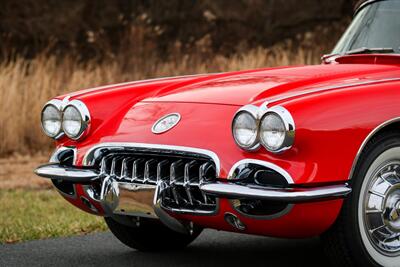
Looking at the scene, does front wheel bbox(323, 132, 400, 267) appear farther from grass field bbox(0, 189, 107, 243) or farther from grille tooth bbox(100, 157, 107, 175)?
grass field bbox(0, 189, 107, 243)

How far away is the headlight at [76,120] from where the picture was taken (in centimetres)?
461

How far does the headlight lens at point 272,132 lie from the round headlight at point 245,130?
0.04m

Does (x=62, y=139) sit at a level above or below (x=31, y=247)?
above

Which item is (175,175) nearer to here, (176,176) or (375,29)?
(176,176)

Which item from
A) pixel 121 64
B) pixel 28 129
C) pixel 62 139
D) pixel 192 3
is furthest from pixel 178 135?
pixel 192 3

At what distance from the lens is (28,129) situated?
9977 millimetres

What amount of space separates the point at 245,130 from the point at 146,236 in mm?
1285

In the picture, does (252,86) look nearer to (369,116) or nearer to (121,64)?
(369,116)

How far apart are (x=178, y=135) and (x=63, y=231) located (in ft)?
6.04

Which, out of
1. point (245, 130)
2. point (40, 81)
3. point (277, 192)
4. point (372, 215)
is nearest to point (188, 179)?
point (245, 130)

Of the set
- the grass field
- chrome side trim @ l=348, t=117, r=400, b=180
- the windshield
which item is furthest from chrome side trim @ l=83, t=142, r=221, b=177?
the windshield

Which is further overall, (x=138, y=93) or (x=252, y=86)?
(x=138, y=93)

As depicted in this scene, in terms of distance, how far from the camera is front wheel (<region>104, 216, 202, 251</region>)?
496 centimetres

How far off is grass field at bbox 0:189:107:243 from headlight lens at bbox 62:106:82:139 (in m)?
1.10
